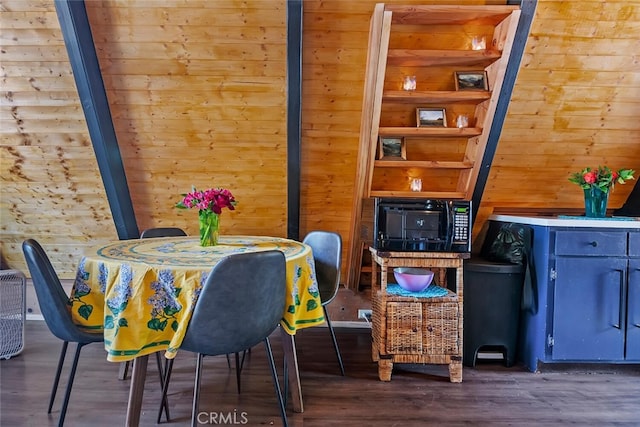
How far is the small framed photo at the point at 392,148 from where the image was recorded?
2.66 meters

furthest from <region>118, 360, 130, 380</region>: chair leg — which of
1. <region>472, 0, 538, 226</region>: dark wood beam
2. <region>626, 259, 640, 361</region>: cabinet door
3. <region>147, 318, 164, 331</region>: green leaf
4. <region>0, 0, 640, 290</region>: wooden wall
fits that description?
<region>626, 259, 640, 361</region>: cabinet door

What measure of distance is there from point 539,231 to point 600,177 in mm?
555


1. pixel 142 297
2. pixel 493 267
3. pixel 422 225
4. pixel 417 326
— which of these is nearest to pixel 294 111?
pixel 422 225

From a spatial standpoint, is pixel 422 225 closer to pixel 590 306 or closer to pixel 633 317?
pixel 590 306

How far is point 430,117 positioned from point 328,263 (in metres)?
1.18

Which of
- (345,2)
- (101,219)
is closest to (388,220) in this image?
(345,2)

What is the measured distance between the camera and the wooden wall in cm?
227

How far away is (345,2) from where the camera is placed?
7.23ft

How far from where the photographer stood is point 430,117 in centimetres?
259

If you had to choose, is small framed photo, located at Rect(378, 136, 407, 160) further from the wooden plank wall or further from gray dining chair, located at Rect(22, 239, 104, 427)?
gray dining chair, located at Rect(22, 239, 104, 427)

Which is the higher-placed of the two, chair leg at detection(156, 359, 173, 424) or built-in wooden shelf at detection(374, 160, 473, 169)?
built-in wooden shelf at detection(374, 160, 473, 169)

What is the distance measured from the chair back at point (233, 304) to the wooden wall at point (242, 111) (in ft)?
4.38

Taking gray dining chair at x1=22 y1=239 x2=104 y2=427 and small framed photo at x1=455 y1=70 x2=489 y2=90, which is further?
small framed photo at x1=455 y1=70 x2=489 y2=90

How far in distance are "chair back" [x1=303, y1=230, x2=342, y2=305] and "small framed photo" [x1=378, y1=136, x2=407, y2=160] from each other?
66cm
